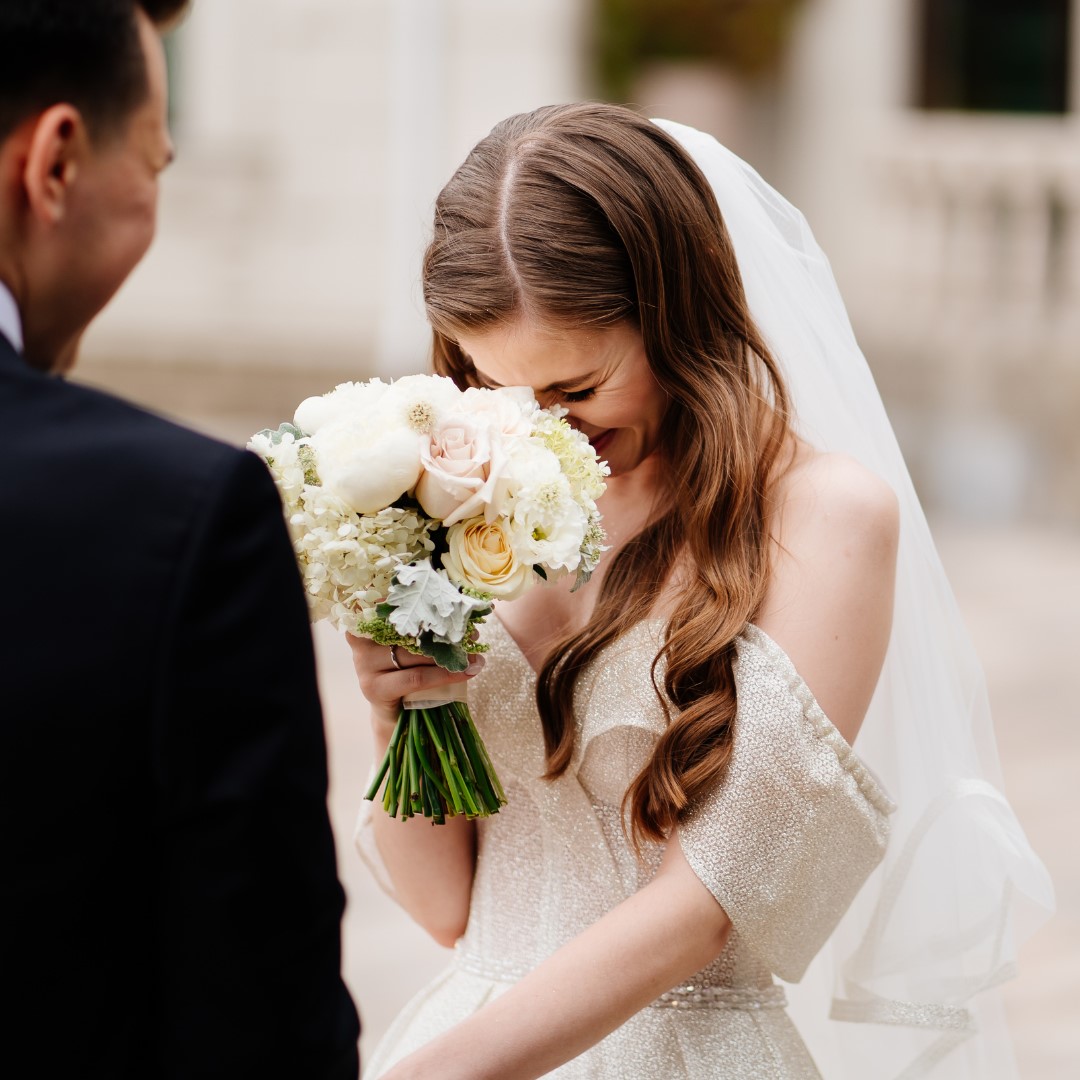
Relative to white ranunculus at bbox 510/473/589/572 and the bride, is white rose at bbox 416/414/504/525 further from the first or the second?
the bride

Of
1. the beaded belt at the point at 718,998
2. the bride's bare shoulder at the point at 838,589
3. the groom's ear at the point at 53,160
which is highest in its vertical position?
the groom's ear at the point at 53,160

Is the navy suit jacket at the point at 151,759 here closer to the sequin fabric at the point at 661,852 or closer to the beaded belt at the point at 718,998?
the sequin fabric at the point at 661,852

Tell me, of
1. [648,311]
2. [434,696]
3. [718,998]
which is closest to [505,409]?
[648,311]

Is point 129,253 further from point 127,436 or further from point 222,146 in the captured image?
point 222,146

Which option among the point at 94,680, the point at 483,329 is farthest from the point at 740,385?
the point at 94,680

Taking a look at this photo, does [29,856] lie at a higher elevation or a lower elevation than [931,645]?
higher

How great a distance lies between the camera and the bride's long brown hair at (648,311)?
196cm

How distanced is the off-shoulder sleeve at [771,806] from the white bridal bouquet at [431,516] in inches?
10.4

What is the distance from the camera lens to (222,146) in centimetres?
1165

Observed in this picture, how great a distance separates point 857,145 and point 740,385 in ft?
35.1

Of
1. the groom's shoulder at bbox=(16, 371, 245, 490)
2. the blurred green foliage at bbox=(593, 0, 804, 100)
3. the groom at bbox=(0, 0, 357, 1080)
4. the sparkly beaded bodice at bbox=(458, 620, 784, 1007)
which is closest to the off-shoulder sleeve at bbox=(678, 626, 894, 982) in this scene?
the sparkly beaded bodice at bbox=(458, 620, 784, 1007)

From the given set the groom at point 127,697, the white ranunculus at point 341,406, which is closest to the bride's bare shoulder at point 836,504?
the white ranunculus at point 341,406

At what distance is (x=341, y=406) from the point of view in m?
1.91

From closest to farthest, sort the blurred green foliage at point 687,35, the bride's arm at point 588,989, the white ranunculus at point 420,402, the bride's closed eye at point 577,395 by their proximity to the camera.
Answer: the bride's arm at point 588,989 < the white ranunculus at point 420,402 < the bride's closed eye at point 577,395 < the blurred green foliage at point 687,35
